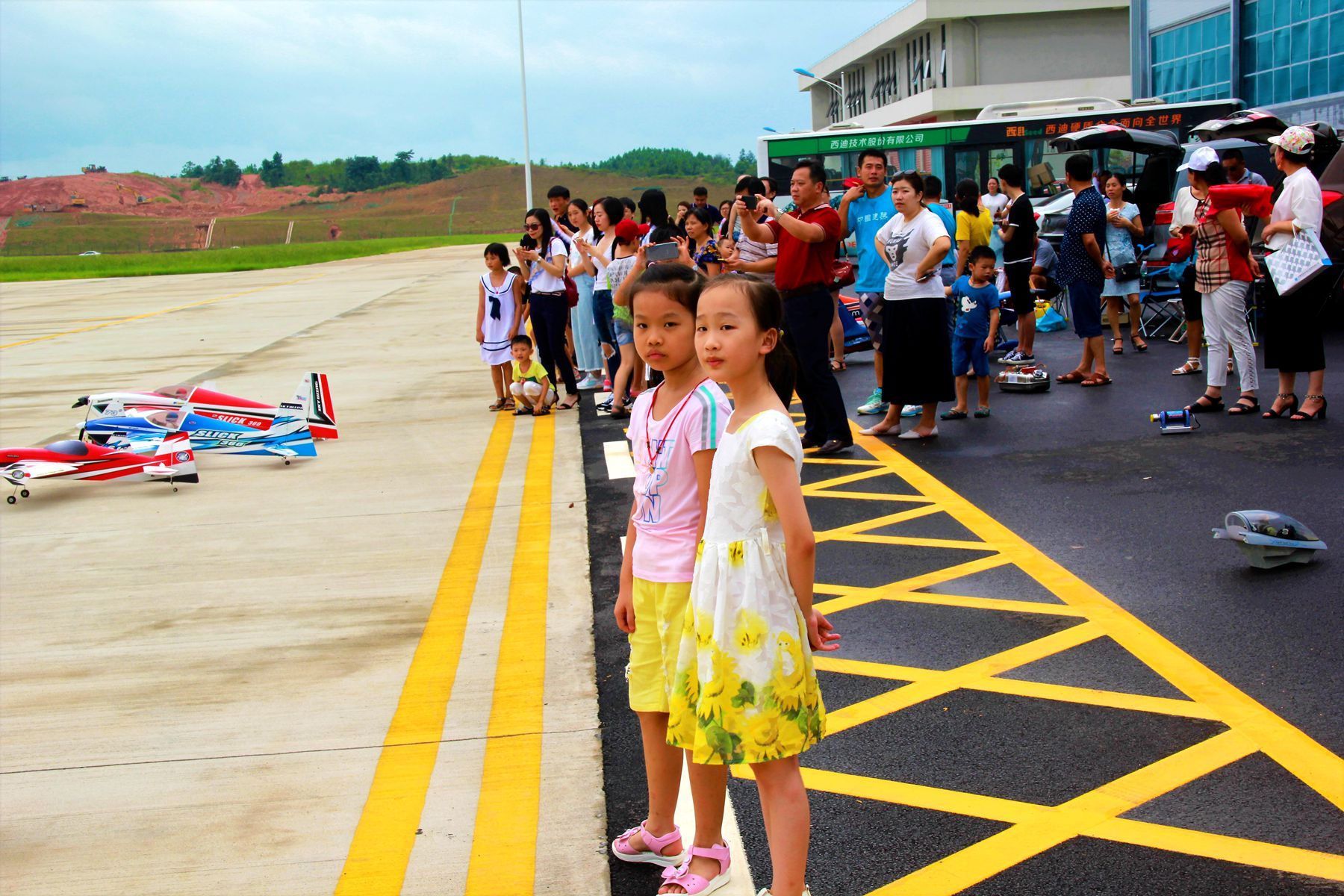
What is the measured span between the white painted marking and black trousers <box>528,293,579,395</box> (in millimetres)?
2100

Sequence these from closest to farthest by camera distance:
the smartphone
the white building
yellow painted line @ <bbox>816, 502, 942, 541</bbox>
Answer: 1. yellow painted line @ <bbox>816, 502, 942, 541</bbox>
2. the smartphone
3. the white building

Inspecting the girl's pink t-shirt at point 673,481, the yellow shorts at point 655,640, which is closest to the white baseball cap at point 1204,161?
the girl's pink t-shirt at point 673,481

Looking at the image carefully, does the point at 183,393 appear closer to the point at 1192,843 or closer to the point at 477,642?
the point at 477,642

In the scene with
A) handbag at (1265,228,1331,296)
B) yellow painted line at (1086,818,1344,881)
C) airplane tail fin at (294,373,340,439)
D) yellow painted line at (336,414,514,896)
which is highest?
handbag at (1265,228,1331,296)

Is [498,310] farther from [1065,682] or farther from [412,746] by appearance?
[1065,682]

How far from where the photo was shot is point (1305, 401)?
333 inches

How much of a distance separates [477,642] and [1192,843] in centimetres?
302

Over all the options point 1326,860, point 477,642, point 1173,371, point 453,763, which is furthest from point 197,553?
point 1173,371

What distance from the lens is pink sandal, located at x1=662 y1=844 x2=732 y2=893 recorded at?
120 inches

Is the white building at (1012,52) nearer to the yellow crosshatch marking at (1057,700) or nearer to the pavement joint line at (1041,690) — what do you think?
the yellow crosshatch marking at (1057,700)

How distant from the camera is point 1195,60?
28359 mm

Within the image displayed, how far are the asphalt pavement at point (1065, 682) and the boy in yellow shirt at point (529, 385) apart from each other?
3.75 m

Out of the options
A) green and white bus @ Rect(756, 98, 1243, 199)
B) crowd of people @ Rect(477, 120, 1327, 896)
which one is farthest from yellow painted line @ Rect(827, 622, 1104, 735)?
green and white bus @ Rect(756, 98, 1243, 199)

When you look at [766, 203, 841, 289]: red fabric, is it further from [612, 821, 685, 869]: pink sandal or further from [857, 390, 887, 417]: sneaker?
[612, 821, 685, 869]: pink sandal
